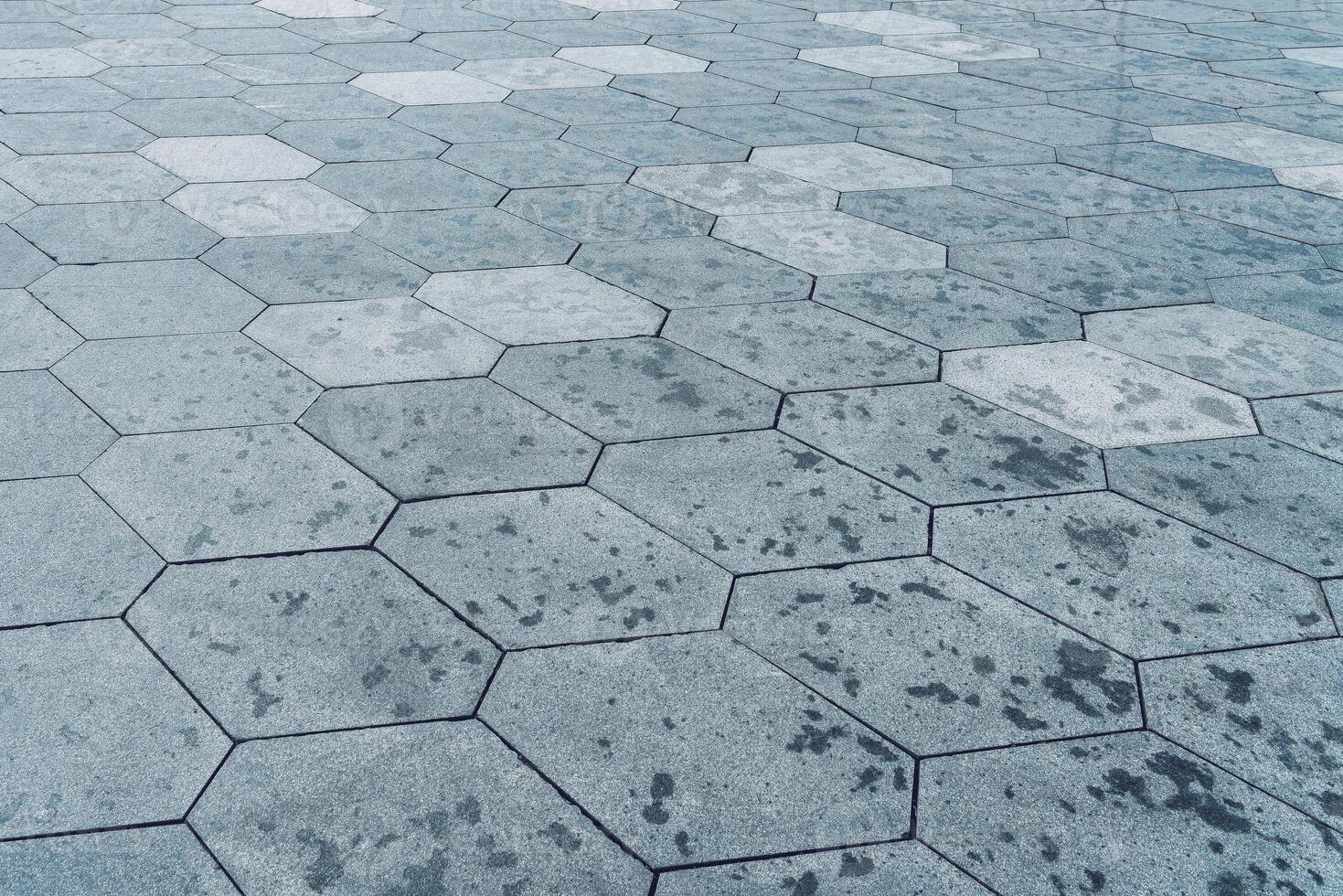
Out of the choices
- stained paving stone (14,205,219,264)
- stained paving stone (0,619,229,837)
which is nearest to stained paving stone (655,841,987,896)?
stained paving stone (0,619,229,837)

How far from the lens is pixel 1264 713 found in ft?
5.21

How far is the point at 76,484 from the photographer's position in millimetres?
2006

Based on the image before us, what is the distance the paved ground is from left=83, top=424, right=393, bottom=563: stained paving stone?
0.03 ft

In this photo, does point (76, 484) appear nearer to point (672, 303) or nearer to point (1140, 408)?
point (672, 303)

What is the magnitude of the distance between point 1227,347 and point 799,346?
1.11 metres

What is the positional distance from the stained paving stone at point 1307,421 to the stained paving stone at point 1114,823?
104 cm

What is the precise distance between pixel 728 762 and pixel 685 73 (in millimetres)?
3630

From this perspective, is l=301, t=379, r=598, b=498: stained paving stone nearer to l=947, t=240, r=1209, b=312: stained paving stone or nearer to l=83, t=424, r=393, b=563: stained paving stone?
l=83, t=424, r=393, b=563: stained paving stone

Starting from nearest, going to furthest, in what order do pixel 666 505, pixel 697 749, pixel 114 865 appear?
pixel 114 865 < pixel 697 749 < pixel 666 505

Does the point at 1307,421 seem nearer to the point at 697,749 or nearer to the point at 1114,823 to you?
the point at 1114,823

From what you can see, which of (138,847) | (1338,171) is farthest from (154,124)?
(1338,171)

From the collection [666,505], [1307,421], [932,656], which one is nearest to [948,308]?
[1307,421]

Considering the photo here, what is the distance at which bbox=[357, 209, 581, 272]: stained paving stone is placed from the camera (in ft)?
9.44

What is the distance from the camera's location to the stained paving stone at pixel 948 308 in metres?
2.56
